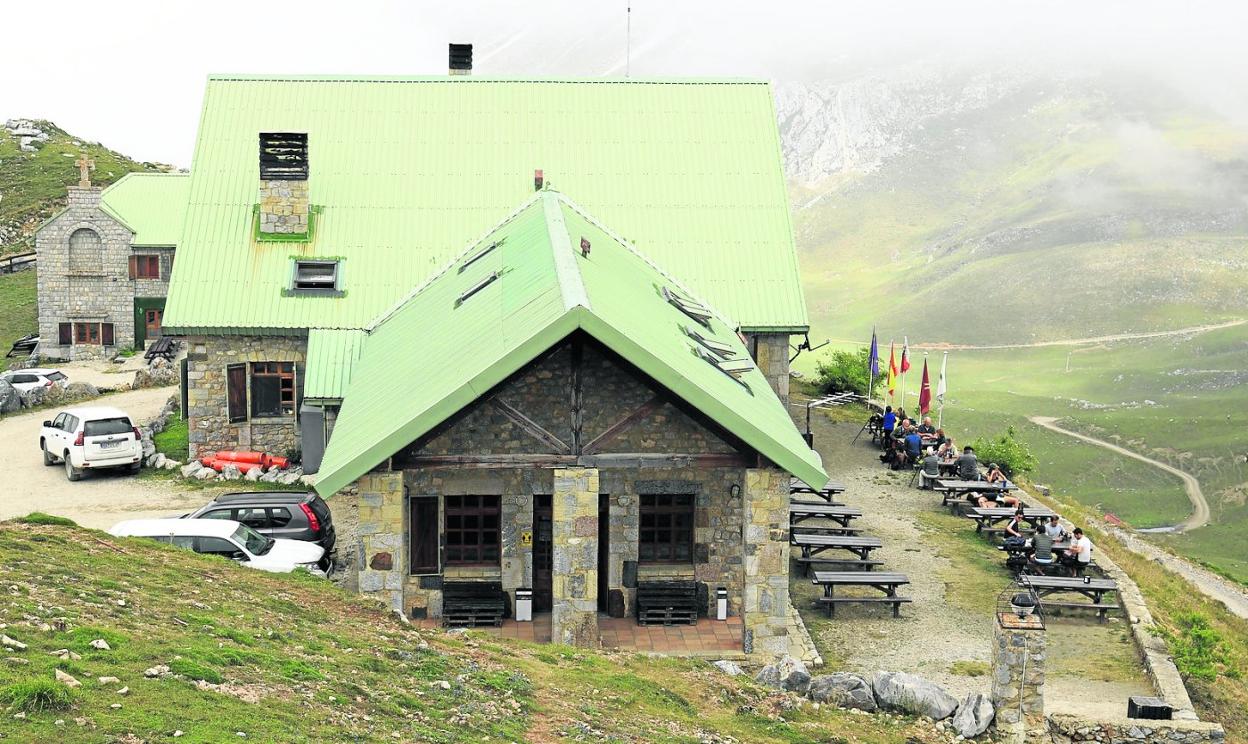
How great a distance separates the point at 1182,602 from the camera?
3105 cm

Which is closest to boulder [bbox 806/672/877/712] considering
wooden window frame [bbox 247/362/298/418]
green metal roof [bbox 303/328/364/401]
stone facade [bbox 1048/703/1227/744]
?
stone facade [bbox 1048/703/1227/744]

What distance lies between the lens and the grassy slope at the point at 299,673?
14.9 meters

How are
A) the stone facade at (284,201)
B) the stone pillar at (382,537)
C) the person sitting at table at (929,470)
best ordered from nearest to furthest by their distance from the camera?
the stone pillar at (382,537), the stone facade at (284,201), the person sitting at table at (929,470)

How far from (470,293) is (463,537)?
5141 mm

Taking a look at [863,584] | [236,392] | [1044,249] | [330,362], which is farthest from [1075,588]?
[1044,249]

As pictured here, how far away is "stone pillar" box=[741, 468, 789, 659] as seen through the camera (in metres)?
23.4

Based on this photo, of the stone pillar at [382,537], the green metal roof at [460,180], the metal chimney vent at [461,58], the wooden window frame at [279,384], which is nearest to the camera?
the stone pillar at [382,537]

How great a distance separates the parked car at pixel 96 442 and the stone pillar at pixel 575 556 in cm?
1702

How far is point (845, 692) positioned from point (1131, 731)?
4611 mm

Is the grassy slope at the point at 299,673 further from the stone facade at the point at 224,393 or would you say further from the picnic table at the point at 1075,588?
the stone facade at the point at 224,393

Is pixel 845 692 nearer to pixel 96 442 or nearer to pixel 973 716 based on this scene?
pixel 973 716

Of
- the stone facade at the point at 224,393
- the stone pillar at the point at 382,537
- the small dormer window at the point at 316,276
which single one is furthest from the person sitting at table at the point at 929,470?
the stone pillar at the point at 382,537

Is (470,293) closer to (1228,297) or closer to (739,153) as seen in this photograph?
(739,153)

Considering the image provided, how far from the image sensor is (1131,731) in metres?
21.3
